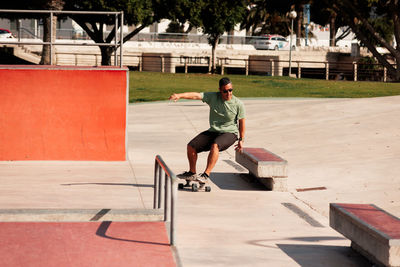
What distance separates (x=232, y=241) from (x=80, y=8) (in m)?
42.5

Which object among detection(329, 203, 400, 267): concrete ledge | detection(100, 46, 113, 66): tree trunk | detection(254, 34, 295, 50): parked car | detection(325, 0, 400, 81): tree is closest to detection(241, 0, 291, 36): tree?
detection(254, 34, 295, 50): parked car

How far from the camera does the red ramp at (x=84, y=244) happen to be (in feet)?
21.6

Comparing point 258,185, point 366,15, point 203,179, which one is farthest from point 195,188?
point 366,15

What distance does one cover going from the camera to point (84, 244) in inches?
281

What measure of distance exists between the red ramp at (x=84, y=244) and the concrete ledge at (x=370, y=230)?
5.84 ft

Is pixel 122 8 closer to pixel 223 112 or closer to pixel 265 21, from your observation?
pixel 223 112

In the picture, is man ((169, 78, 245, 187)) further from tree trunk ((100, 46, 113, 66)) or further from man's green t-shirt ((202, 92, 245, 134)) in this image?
tree trunk ((100, 46, 113, 66))

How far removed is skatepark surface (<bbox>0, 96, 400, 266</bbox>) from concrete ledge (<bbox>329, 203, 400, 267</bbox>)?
0.28m

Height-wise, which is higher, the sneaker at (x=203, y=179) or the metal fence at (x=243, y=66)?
the metal fence at (x=243, y=66)

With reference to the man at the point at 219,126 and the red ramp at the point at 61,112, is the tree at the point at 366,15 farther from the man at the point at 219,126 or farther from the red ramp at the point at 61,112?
the man at the point at 219,126

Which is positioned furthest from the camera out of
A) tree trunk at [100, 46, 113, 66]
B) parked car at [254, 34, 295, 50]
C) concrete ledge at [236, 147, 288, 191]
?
parked car at [254, 34, 295, 50]

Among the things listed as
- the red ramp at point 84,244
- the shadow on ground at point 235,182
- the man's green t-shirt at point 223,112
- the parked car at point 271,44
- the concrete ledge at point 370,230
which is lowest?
the shadow on ground at point 235,182

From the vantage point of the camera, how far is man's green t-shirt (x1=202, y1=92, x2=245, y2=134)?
10.6 metres

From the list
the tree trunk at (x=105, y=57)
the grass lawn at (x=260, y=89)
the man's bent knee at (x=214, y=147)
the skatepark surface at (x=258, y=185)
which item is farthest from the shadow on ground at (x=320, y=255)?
the tree trunk at (x=105, y=57)
